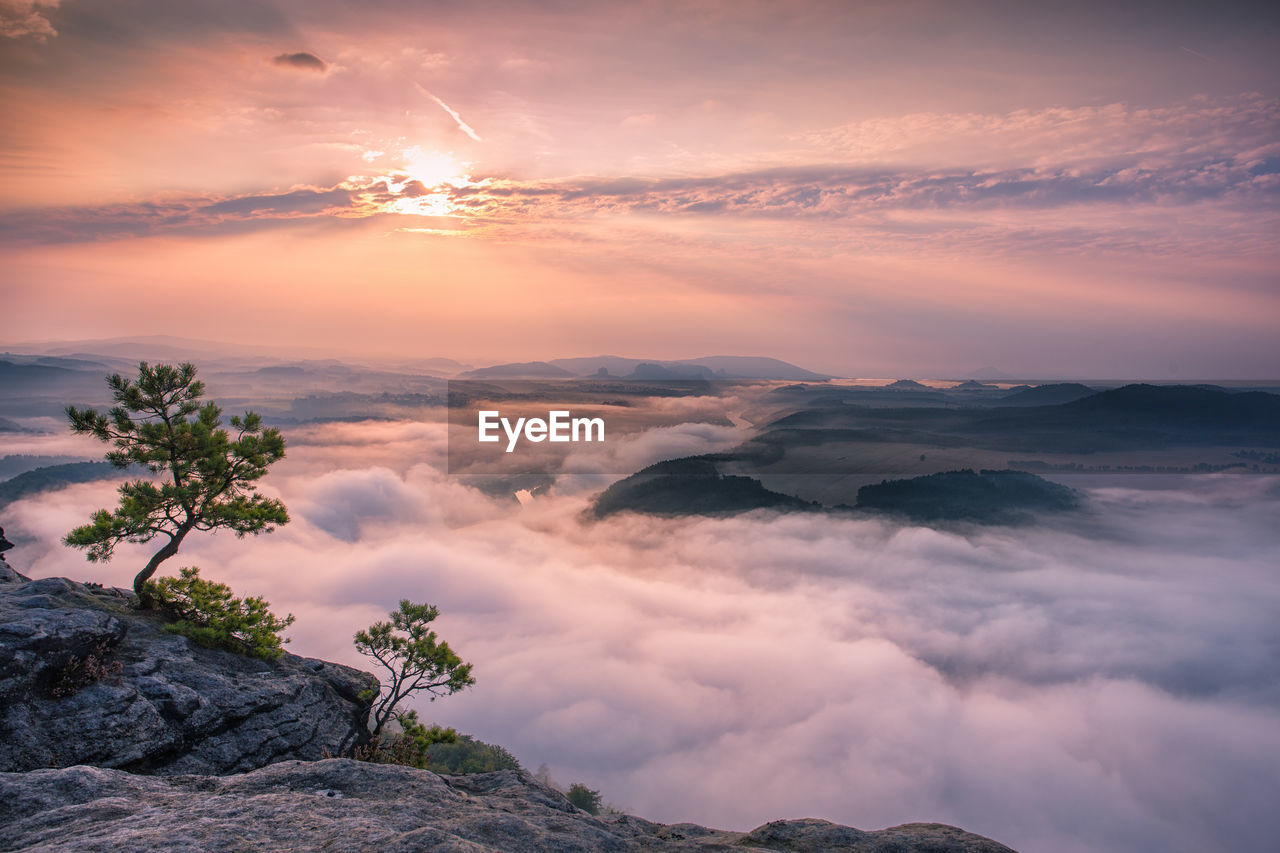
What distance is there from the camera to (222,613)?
28047 mm

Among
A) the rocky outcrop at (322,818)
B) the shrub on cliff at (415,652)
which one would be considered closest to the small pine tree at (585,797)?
the shrub on cliff at (415,652)

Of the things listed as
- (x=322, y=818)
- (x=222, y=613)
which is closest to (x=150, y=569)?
(x=222, y=613)

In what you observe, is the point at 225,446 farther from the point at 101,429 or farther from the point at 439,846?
the point at 439,846

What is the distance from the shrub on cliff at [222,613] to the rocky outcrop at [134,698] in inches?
27.2

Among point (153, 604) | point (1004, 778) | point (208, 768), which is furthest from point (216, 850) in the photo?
point (1004, 778)

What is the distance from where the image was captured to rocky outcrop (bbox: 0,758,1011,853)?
1098 cm

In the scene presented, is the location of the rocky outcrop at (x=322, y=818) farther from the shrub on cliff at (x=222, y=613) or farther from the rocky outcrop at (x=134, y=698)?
the shrub on cliff at (x=222, y=613)

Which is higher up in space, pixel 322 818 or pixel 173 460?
pixel 173 460

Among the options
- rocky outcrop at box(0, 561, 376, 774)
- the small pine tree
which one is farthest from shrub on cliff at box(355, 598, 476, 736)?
the small pine tree

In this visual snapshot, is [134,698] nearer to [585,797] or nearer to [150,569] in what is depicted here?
[150,569]

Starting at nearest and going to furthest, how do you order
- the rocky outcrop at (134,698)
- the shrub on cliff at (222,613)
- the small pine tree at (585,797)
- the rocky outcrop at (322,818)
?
the rocky outcrop at (322,818)
the rocky outcrop at (134,698)
the shrub on cliff at (222,613)
the small pine tree at (585,797)

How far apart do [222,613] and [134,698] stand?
7401mm

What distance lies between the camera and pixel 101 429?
27.8 m

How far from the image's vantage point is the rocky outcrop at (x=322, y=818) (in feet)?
36.0
